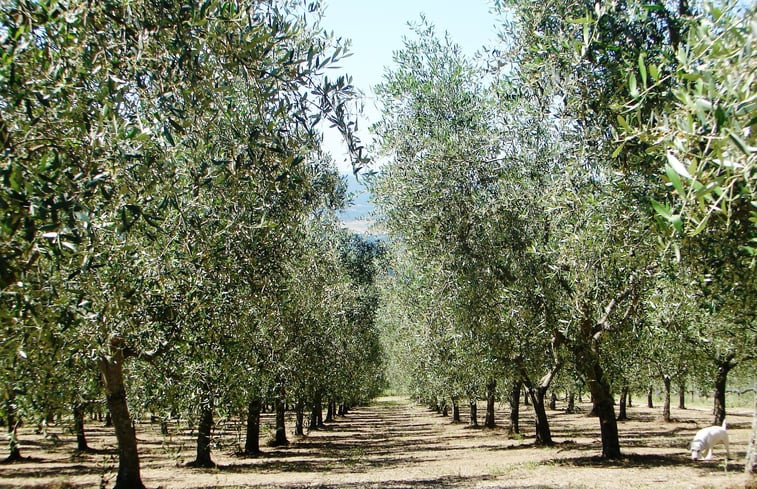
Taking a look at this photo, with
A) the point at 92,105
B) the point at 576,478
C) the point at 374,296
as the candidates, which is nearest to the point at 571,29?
the point at 92,105

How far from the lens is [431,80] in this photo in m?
17.7

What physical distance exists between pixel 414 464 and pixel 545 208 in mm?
14730

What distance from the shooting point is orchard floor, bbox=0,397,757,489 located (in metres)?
16.6

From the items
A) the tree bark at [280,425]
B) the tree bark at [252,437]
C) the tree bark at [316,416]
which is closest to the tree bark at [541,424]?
the tree bark at [280,425]

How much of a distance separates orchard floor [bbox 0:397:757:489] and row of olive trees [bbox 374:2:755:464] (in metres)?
2.84

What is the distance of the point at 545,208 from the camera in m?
13.6

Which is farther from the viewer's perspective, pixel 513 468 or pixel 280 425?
pixel 280 425

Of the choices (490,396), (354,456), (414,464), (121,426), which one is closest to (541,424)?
(414,464)

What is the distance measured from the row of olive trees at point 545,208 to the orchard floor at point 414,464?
2837 mm

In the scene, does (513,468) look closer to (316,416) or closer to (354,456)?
(354,456)

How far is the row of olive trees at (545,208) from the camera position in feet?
32.0

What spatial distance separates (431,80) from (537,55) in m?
6.64

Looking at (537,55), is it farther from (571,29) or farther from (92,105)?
(92,105)

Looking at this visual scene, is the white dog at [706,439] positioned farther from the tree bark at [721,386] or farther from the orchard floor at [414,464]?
the tree bark at [721,386]
